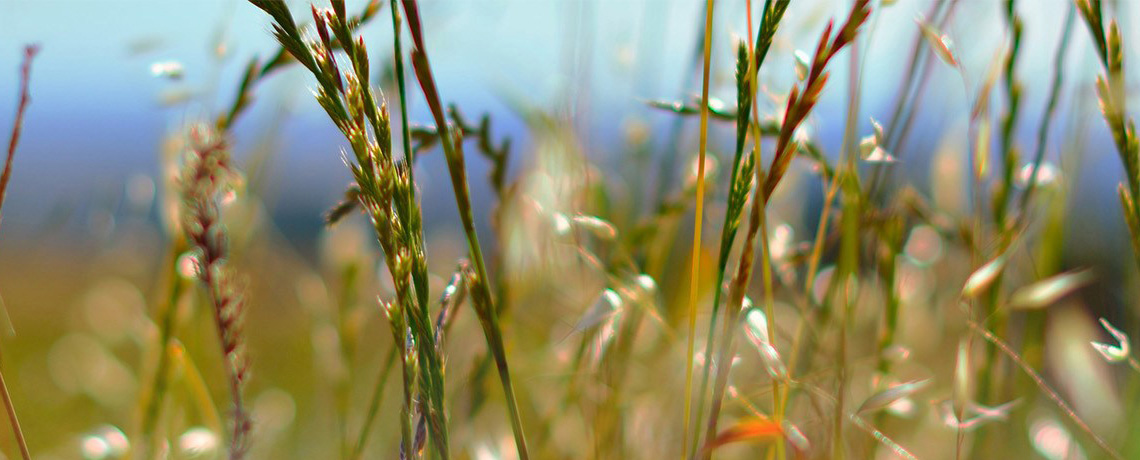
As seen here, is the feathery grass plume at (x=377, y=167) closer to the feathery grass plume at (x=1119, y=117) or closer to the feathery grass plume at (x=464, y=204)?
the feathery grass plume at (x=464, y=204)

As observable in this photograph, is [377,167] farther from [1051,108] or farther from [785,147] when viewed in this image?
[1051,108]

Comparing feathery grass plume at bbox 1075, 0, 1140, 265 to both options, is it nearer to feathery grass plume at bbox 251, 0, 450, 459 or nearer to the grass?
the grass

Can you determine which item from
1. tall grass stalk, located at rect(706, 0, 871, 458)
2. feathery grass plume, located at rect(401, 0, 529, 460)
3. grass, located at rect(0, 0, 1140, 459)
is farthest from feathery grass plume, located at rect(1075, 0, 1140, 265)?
feathery grass plume, located at rect(401, 0, 529, 460)

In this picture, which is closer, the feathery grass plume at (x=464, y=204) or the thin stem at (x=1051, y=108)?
the feathery grass plume at (x=464, y=204)

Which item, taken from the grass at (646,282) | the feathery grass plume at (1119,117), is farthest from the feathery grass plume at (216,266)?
the feathery grass plume at (1119,117)

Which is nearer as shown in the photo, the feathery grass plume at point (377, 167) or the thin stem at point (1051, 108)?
the feathery grass plume at point (377, 167)

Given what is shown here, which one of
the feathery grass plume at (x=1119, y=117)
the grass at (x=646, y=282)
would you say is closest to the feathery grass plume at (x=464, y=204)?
the grass at (x=646, y=282)

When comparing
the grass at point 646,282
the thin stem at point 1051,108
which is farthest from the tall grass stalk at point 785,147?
the thin stem at point 1051,108
